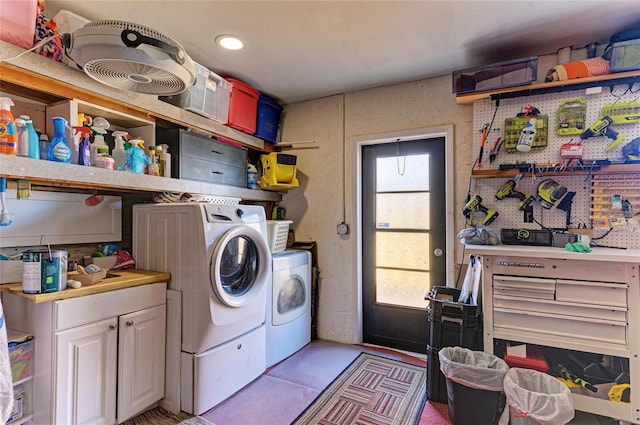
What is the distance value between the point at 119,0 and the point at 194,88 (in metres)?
0.66

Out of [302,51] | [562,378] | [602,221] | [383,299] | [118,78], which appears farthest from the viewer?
[383,299]

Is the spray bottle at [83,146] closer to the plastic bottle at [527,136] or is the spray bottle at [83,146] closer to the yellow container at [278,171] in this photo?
the yellow container at [278,171]

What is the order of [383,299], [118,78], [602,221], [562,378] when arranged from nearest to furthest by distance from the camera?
[118,78], [562,378], [602,221], [383,299]

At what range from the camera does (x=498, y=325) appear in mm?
1902

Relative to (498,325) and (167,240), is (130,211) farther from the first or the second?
(498,325)

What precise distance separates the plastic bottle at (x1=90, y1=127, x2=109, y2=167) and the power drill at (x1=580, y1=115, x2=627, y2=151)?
3.15 metres

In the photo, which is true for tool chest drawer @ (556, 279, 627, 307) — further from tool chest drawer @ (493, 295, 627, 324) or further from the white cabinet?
the white cabinet

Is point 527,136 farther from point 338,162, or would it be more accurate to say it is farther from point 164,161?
point 164,161

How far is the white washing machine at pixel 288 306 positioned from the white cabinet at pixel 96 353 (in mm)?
859

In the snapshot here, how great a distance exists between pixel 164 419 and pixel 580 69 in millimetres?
3482

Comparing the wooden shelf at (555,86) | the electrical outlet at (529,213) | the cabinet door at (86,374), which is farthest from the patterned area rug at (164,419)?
the wooden shelf at (555,86)

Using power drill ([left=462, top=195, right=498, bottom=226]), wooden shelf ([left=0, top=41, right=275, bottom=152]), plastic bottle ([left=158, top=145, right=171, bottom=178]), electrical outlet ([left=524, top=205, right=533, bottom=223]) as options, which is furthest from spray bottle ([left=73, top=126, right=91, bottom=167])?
electrical outlet ([left=524, top=205, right=533, bottom=223])

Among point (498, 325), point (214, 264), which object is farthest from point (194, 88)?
point (498, 325)

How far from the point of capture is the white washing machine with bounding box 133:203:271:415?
1.95 meters
